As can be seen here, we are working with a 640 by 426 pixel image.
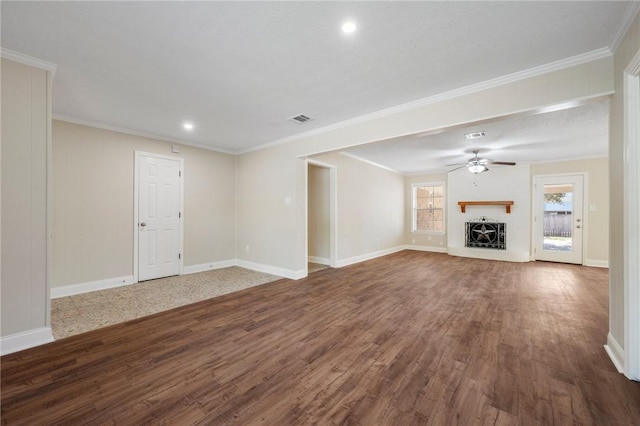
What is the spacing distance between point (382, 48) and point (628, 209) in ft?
7.36

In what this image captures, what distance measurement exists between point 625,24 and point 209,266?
6412 millimetres

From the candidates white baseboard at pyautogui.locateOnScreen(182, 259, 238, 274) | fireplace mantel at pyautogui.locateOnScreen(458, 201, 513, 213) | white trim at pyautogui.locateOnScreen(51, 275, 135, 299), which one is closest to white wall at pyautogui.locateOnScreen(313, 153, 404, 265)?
fireplace mantel at pyautogui.locateOnScreen(458, 201, 513, 213)

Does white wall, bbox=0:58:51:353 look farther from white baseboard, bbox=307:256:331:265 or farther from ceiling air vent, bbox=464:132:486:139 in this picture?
ceiling air vent, bbox=464:132:486:139

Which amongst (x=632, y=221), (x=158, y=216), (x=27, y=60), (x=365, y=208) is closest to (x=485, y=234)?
(x=365, y=208)

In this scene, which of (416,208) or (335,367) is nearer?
(335,367)

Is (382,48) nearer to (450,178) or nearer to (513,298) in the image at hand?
(513,298)

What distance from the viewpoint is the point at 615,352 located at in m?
2.19

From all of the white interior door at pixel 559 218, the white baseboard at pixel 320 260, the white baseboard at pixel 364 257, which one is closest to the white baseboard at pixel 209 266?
the white baseboard at pixel 320 260

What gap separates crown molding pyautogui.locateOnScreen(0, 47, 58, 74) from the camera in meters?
2.31

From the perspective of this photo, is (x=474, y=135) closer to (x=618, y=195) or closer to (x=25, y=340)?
(x=618, y=195)

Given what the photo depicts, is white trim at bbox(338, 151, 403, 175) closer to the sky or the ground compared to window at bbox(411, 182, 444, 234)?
closer to the sky

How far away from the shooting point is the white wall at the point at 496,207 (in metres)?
6.83

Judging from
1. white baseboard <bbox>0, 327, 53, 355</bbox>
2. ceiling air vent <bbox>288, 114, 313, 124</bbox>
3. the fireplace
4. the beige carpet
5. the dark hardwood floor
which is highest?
ceiling air vent <bbox>288, 114, 313, 124</bbox>

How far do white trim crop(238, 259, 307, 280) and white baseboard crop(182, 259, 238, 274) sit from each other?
20 cm
